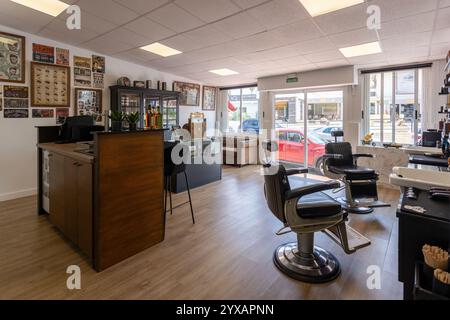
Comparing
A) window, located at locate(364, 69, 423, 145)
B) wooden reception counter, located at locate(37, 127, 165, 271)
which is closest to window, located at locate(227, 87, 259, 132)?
window, located at locate(364, 69, 423, 145)

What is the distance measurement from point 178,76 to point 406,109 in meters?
5.15

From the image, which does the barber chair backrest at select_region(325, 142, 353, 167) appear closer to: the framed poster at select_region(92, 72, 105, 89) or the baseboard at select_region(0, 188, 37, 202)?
the framed poster at select_region(92, 72, 105, 89)

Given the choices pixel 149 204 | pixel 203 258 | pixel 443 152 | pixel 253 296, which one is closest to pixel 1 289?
pixel 149 204

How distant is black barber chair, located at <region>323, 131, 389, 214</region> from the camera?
3.45 meters

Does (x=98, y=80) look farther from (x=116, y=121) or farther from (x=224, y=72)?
(x=116, y=121)

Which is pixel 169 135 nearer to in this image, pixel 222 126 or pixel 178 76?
pixel 178 76

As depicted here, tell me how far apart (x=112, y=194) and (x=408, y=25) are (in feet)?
12.9

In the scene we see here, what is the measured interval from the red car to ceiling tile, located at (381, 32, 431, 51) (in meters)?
2.70

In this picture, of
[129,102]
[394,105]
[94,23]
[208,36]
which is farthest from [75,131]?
[394,105]

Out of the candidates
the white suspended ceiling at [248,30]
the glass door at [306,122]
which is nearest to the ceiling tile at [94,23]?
the white suspended ceiling at [248,30]

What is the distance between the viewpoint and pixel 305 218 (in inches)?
77.7

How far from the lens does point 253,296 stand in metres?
1.82

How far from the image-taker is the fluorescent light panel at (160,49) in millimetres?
4420

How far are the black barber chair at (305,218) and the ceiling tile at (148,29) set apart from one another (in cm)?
267
